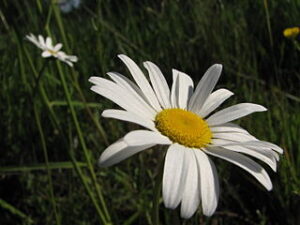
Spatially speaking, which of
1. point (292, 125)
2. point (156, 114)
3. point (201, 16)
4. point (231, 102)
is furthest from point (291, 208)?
point (201, 16)

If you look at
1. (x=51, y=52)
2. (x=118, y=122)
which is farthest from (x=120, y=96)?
(x=118, y=122)

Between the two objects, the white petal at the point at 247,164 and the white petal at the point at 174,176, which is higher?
the white petal at the point at 174,176

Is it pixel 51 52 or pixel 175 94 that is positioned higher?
pixel 51 52

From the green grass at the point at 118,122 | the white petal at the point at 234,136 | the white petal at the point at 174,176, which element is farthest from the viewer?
the green grass at the point at 118,122

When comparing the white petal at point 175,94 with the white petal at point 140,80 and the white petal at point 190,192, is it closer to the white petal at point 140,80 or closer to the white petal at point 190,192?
the white petal at point 140,80

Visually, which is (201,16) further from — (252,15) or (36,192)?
(36,192)

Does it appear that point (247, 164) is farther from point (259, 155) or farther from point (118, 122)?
point (118, 122)

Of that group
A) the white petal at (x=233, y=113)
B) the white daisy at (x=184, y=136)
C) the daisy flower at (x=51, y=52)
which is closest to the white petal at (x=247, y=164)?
the white daisy at (x=184, y=136)
